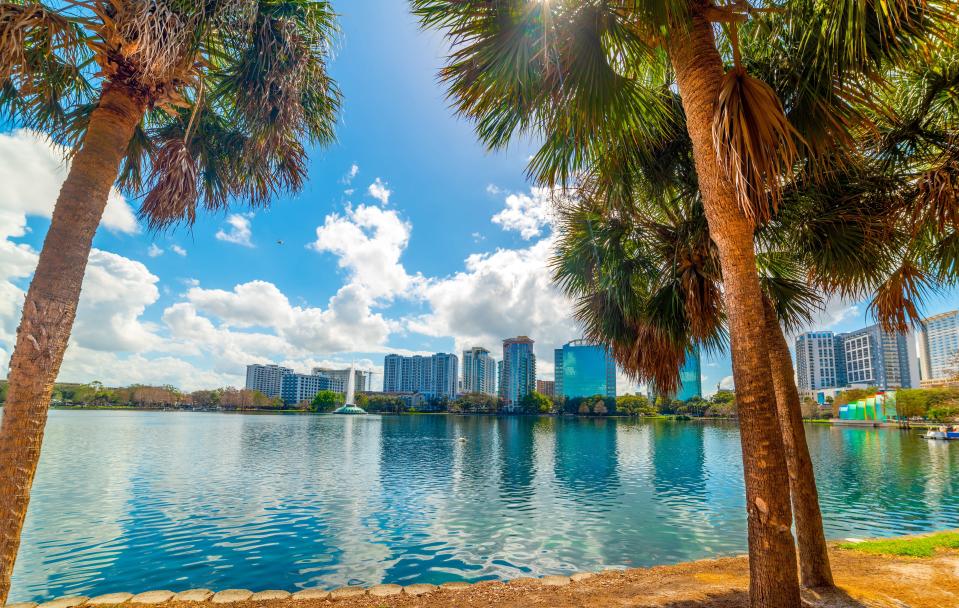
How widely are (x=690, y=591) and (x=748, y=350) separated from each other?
13.9 ft

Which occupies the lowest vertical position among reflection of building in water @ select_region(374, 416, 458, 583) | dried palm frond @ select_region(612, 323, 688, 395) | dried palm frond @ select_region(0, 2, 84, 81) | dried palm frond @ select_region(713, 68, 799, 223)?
reflection of building in water @ select_region(374, 416, 458, 583)

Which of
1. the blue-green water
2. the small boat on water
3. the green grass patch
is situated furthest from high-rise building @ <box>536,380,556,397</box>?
the green grass patch

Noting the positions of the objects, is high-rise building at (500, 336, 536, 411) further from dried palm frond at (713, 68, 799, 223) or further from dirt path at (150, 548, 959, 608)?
dried palm frond at (713, 68, 799, 223)

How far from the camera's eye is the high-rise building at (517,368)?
148m

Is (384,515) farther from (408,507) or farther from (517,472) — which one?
(517,472)

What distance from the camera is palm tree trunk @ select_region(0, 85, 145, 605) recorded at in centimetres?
334

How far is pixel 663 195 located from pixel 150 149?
700 centimetres

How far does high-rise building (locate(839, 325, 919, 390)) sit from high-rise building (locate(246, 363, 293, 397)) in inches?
7599

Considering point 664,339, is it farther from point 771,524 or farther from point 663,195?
point 771,524

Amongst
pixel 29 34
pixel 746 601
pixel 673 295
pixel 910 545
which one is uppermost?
pixel 29 34

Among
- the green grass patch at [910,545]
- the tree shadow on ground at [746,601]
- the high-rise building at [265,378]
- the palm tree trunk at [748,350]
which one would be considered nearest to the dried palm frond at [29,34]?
the palm tree trunk at [748,350]

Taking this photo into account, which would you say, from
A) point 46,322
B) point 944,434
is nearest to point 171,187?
point 46,322

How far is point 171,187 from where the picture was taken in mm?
5238

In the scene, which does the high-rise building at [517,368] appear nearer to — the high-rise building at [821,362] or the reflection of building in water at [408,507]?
the high-rise building at [821,362]
